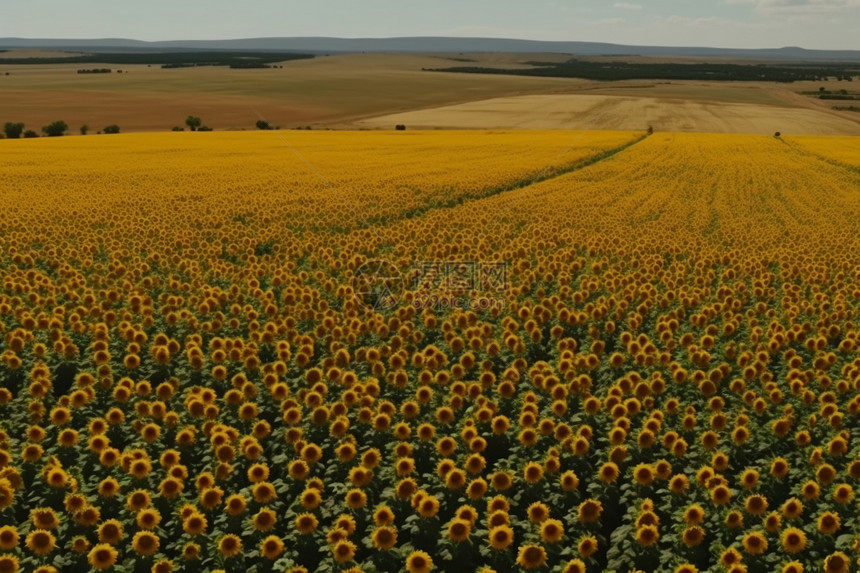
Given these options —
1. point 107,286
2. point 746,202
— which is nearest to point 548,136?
point 746,202

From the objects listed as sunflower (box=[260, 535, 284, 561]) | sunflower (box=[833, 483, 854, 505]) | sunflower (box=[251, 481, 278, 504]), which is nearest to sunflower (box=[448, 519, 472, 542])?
sunflower (box=[260, 535, 284, 561])

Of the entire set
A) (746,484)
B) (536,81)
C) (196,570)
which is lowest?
(196,570)

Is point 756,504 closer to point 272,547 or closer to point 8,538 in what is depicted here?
point 272,547

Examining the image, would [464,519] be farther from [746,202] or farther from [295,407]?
[746,202]

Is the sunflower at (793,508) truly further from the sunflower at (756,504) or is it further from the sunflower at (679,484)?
the sunflower at (679,484)

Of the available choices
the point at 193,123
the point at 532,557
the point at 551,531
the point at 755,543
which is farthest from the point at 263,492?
the point at 193,123

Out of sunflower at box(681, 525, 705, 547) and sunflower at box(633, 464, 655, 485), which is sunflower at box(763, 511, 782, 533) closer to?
sunflower at box(681, 525, 705, 547)

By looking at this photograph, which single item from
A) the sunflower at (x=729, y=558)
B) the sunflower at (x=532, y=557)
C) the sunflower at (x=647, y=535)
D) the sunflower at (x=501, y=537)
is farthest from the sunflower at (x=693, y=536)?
the sunflower at (x=501, y=537)
